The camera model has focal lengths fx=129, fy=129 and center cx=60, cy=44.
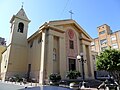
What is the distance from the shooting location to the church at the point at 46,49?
17.4 m

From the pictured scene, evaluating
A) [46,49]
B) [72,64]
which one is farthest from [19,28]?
[72,64]

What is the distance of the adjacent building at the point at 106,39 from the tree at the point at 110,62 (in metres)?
26.0

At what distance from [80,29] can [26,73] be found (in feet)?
39.7

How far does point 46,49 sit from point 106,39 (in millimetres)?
26835

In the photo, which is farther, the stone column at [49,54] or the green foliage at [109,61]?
the stone column at [49,54]

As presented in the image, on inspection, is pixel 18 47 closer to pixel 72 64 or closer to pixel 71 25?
pixel 72 64

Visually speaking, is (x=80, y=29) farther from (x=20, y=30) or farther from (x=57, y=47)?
(x=20, y=30)

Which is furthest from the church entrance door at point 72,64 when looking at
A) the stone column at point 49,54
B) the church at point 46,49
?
the stone column at point 49,54

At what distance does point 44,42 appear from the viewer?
17531mm

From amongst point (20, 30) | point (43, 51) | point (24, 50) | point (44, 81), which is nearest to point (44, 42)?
point (43, 51)

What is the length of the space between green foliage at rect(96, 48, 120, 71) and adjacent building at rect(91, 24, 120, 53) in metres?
26.1

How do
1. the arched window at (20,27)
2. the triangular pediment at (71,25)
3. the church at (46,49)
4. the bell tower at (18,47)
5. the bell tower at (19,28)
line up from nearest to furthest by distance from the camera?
the church at (46,49) → the triangular pediment at (71,25) → the bell tower at (18,47) → the bell tower at (19,28) → the arched window at (20,27)

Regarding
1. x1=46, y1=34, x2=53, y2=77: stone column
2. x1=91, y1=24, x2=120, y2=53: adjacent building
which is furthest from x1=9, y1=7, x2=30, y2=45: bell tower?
x1=91, y1=24, x2=120, y2=53: adjacent building

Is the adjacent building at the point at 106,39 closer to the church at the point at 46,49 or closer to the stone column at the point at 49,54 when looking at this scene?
the church at the point at 46,49
